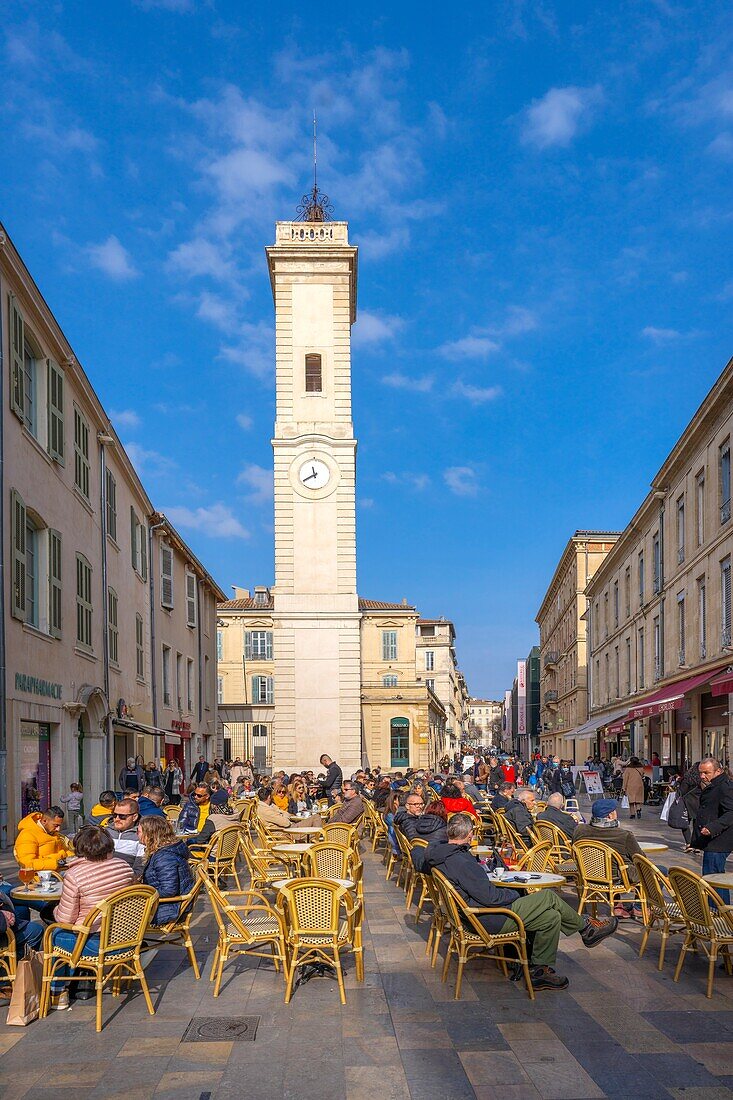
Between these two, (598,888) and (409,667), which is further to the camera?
(409,667)

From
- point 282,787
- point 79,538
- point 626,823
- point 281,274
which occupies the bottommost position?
point 626,823

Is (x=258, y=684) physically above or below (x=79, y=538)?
below

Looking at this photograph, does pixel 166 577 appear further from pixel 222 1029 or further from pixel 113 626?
pixel 222 1029

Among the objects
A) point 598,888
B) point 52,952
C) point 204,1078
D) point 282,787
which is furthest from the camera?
point 282,787

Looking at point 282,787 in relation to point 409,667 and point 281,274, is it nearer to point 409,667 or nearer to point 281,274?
point 281,274

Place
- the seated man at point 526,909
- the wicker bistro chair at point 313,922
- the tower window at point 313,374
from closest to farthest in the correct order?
the wicker bistro chair at point 313,922 < the seated man at point 526,909 < the tower window at point 313,374

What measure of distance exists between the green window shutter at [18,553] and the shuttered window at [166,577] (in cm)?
1693

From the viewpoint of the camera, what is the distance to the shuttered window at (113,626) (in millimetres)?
25406

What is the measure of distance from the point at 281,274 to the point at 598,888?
33406 millimetres

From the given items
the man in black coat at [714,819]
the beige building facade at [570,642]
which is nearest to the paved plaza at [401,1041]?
the man in black coat at [714,819]

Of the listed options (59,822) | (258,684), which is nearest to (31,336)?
(59,822)

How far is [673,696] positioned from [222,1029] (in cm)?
2291

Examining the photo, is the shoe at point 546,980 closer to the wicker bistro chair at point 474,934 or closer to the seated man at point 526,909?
the seated man at point 526,909

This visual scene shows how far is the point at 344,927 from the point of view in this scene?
7457 mm
